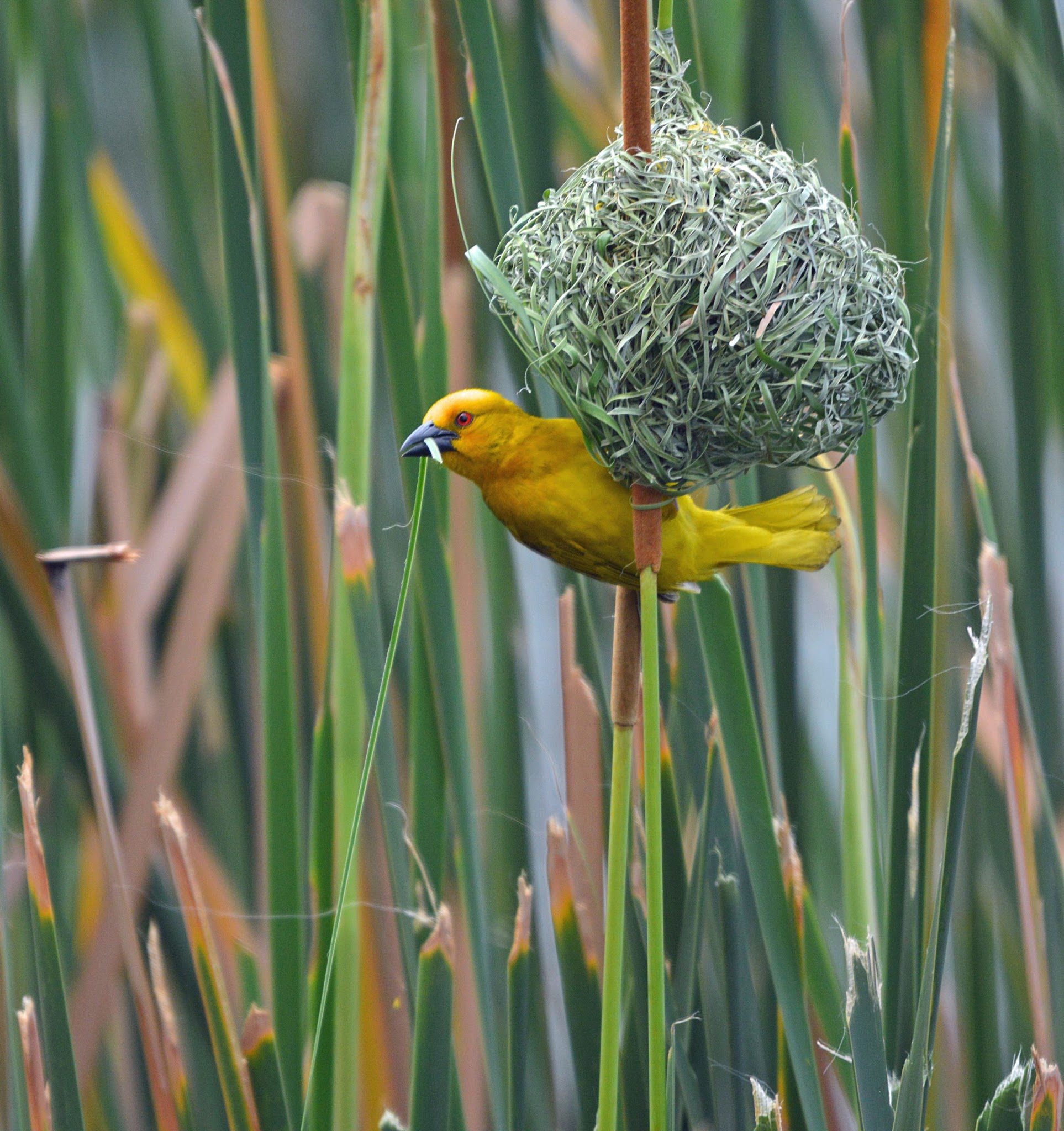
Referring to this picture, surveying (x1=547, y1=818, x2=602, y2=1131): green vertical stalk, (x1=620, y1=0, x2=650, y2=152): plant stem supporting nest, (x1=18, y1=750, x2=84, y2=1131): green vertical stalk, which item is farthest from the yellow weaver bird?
(x1=18, y1=750, x2=84, y2=1131): green vertical stalk

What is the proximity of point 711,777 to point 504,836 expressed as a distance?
0.19 meters

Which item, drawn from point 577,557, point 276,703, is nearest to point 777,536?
point 577,557

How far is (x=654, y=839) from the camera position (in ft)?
1.37

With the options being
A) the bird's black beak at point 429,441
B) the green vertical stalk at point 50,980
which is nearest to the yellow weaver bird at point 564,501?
the bird's black beak at point 429,441

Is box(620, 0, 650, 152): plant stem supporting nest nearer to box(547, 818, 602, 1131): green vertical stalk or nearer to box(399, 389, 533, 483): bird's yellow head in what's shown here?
box(399, 389, 533, 483): bird's yellow head

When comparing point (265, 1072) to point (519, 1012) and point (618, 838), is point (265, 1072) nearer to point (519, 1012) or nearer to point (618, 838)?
point (519, 1012)

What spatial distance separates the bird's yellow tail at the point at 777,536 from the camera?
507 mm

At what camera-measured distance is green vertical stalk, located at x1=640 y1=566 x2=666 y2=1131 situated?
40 cm

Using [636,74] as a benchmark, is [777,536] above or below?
below

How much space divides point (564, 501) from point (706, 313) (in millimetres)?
119

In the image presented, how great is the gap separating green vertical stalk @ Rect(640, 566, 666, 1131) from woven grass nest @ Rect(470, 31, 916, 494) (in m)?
0.07

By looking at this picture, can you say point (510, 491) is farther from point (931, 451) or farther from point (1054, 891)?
point (1054, 891)

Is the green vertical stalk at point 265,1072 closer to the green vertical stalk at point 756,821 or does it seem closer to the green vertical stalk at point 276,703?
the green vertical stalk at point 276,703

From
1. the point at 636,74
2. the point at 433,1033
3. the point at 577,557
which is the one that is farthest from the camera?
the point at 433,1033
